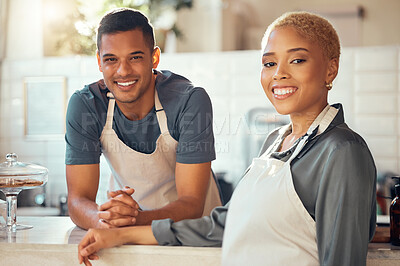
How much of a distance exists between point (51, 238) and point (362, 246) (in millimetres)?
742

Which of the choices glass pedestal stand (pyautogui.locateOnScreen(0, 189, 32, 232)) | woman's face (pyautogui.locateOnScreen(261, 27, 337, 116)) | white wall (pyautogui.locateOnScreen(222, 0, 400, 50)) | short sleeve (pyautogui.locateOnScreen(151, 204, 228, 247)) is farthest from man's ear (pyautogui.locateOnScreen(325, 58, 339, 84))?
white wall (pyautogui.locateOnScreen(222, 0, 400, 50))

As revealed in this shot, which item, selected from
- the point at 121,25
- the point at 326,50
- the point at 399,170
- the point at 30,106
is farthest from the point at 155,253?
the point at 30,106

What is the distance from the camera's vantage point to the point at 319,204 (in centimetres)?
102

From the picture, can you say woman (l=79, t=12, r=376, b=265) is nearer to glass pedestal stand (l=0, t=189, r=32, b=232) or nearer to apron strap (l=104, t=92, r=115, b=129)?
glass pedestal stand (l=0, t=189, r=32, b=232)

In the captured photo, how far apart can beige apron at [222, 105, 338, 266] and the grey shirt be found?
22mm

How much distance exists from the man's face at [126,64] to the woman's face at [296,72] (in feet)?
1.61

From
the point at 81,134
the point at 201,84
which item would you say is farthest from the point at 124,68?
the point at 201,84

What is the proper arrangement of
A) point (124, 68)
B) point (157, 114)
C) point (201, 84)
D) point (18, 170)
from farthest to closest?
point (201, 84), point (157, 114), point (124, 68), point (18, 170)

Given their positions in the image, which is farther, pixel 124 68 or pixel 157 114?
pixel 157 114

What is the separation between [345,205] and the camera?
99cm

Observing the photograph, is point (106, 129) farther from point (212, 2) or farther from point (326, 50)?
point (212, 2)

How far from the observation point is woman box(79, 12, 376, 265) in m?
1.00

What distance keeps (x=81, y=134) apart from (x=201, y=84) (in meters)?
1.62

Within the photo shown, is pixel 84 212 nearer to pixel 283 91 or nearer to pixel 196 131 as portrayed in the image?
pixel 196 131
